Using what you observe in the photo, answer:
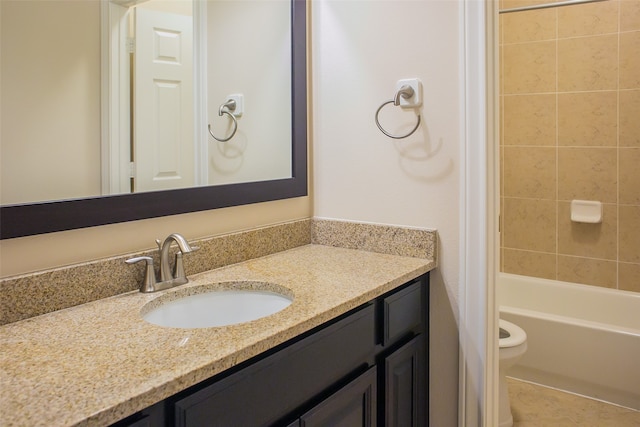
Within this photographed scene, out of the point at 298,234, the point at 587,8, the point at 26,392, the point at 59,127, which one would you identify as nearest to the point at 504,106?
the point at 587,8

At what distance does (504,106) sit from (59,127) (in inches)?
97.6

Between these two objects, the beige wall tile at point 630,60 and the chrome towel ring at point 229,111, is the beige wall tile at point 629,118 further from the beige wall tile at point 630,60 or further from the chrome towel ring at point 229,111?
the chrome towel ring at point 229,111

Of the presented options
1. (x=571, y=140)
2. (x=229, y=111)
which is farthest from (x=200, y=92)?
(x=571, y=140)

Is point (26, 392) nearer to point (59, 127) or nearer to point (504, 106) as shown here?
point (59, 127)

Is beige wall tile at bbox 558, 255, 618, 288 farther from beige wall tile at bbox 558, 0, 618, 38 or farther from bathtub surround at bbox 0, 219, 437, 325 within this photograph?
bathtub surround at bbox 0, 219, 437, 325

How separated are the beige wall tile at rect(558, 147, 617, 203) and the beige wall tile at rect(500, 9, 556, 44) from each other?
0.64 metres

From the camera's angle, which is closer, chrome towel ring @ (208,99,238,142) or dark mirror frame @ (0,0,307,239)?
dark mirror frame @ (0,0,307,239)

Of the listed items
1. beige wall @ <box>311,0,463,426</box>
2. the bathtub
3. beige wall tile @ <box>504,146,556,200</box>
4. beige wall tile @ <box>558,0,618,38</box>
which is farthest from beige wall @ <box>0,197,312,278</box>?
beige wall tile @ <box>558,0,618,38</box>

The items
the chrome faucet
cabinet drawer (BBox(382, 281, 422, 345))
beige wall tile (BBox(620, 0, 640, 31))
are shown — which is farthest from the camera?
beige wall tile (BBox(620, 0, 640, 31))

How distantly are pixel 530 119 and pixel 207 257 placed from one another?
2.18 m

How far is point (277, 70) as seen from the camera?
5.65ft

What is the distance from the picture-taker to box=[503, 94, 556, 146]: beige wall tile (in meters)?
2.80

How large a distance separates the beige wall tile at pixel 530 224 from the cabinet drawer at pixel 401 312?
5.44 ft

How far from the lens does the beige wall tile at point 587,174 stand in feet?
8.64
